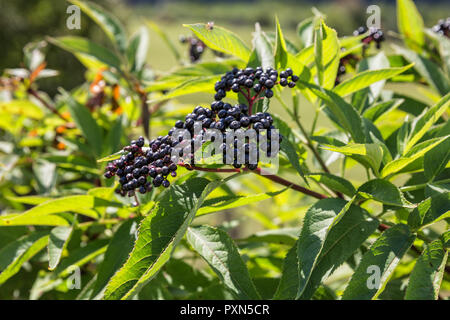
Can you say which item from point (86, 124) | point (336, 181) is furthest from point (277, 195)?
point (86, 124)

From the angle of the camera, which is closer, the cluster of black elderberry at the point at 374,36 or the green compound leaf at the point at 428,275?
the green compound leaf at the point at 428,275

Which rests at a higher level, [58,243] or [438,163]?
[438,163]

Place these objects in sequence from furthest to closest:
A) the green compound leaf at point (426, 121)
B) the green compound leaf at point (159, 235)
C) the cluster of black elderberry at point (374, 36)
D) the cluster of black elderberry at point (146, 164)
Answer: the cluster of black elderberry at point (374, 36), the green compound leaf at point (426, 121), the cluster of black elderberry at point (146, 164), the green compound leaf at point (159, 235)

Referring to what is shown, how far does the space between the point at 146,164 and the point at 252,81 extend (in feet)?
1.03

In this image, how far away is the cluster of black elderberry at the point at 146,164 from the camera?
89 centimetres

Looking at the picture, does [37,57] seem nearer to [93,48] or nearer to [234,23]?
[93,48]

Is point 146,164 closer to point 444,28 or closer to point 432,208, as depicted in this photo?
point 432,208

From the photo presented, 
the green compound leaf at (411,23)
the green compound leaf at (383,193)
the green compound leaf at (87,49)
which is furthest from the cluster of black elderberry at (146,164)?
the green compound leaf at (411,23)

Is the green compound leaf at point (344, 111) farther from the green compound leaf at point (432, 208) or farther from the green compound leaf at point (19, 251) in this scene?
the green compound leaf at point (19, 251)

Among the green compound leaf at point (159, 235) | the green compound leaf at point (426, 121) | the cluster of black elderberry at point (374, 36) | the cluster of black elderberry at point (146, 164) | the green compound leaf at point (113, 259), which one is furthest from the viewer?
the cluster of black elderberry at point (374, 36)

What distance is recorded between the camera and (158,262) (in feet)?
2.60

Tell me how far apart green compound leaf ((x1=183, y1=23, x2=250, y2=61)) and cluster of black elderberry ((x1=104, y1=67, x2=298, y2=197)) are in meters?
0.16
